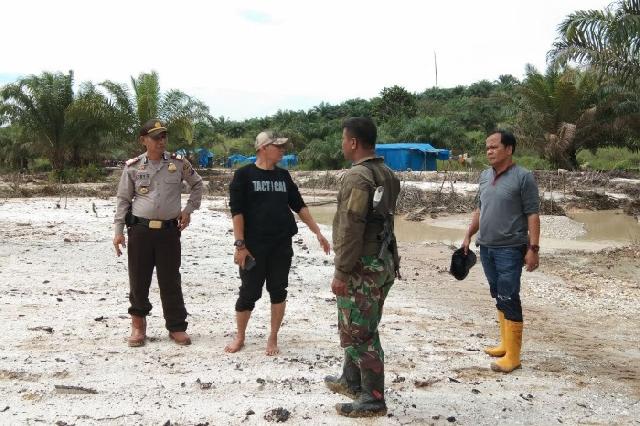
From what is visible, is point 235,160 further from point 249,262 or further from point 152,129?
point 249,262

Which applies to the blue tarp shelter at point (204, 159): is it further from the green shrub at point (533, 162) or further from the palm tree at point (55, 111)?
the green shrub at point (533, 162)

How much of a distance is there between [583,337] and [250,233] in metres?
3.55

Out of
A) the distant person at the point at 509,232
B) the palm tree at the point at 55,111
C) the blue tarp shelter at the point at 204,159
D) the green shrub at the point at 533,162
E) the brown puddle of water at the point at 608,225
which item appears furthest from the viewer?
the blue tarp shelter at the point at 204,159

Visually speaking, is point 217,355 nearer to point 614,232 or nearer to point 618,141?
point 614,232

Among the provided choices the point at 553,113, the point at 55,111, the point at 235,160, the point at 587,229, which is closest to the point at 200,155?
the point at 235,160

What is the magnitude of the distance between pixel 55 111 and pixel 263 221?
2651 cm

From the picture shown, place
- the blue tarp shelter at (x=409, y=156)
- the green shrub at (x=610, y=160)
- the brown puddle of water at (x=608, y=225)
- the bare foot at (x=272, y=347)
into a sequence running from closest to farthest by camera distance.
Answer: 1. the bare foot at (x=272, y=347)
2. the brown puddle of water at (x=608, y=225)
3. the green shrub at (x=610, y=160)
4. the blue tarp shelter at (x=409, y=156)

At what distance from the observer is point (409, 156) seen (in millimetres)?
38000

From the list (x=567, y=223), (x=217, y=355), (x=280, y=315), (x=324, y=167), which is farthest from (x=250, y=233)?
(x=324, y=167)

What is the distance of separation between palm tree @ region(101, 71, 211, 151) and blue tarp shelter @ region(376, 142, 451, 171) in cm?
1390

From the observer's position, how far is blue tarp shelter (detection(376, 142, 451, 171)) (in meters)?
37.6

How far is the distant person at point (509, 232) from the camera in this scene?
422 cm

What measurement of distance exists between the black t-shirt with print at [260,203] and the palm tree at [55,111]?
23.9 meters

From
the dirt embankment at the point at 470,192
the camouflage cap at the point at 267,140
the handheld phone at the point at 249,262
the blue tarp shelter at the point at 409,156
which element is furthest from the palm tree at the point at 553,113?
the handheld phone at the point at 249,262
